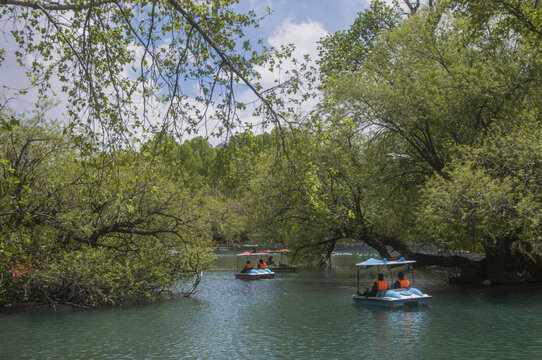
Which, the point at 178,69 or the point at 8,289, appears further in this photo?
the point at 8,289

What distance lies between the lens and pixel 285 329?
734 inches

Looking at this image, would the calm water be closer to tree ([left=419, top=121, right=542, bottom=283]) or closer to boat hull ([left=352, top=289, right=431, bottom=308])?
boat hull ([left=352, top=289, right=431, bottom=308])

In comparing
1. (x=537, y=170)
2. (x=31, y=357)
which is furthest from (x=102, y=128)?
(x=537, y=170)

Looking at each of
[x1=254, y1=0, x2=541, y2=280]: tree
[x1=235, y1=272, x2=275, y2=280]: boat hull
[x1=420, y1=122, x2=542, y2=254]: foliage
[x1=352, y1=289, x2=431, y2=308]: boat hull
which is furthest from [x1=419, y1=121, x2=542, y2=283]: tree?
[x1=235, y1=272, x2=275, y2=280]: boat hull

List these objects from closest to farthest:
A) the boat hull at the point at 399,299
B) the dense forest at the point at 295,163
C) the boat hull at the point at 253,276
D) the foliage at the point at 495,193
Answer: the dense forest at the point at 295,163, the foliage at the point at 495,193, the boat hull at the point at 399,299, the boat hull at the point at 253,276

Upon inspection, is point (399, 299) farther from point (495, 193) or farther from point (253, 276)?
point (253, 276)

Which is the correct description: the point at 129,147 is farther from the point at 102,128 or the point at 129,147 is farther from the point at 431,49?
the point at 431,49

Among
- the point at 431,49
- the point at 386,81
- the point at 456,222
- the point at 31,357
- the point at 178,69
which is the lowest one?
the point at 31,357

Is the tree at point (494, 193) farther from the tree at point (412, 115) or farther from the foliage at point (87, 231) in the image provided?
the foliage at point (87, 231)

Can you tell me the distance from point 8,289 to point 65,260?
8.14ft

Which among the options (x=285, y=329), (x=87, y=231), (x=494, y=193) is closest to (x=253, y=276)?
(x=285, y=329)

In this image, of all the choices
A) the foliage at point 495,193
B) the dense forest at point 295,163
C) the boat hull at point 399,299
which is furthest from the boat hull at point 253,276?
the foliage at point 495,193

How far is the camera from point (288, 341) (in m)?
16.7

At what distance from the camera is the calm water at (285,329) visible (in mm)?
15266
